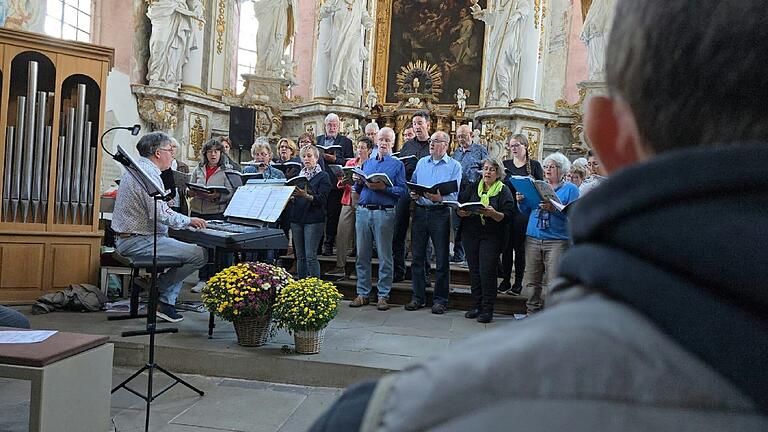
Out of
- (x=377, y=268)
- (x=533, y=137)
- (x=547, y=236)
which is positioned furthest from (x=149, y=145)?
(x=533, y=137)

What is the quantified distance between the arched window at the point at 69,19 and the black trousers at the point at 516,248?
30.5 ft

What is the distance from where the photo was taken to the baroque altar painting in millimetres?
15773

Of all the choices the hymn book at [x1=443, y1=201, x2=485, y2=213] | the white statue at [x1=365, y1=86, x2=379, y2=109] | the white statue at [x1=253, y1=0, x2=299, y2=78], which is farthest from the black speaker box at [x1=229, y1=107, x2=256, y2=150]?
the hymn book at [x1=443, y1=201, x2=485, y2=213]

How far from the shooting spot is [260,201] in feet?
18.5

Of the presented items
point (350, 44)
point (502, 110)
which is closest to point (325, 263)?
point (502, 110)

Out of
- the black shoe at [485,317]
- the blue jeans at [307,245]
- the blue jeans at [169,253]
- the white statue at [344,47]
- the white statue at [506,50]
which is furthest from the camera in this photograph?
the white statue at [344,47]

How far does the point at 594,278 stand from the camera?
19.3 inches

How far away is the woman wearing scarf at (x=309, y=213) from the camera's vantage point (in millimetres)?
6453

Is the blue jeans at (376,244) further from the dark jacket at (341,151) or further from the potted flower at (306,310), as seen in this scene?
the potted flower at (306,310)

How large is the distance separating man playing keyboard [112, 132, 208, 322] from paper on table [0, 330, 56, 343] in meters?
2.16

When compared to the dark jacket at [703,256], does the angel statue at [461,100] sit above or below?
above

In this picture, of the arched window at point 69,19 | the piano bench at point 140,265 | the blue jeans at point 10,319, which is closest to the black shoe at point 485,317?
the piano bench at point 140,265

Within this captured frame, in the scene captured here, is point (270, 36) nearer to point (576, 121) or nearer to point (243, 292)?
point (576, 121)

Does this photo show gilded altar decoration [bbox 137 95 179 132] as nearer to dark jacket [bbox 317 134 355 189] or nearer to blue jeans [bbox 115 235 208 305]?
dark jacket [bbox 317 134 355 189]
